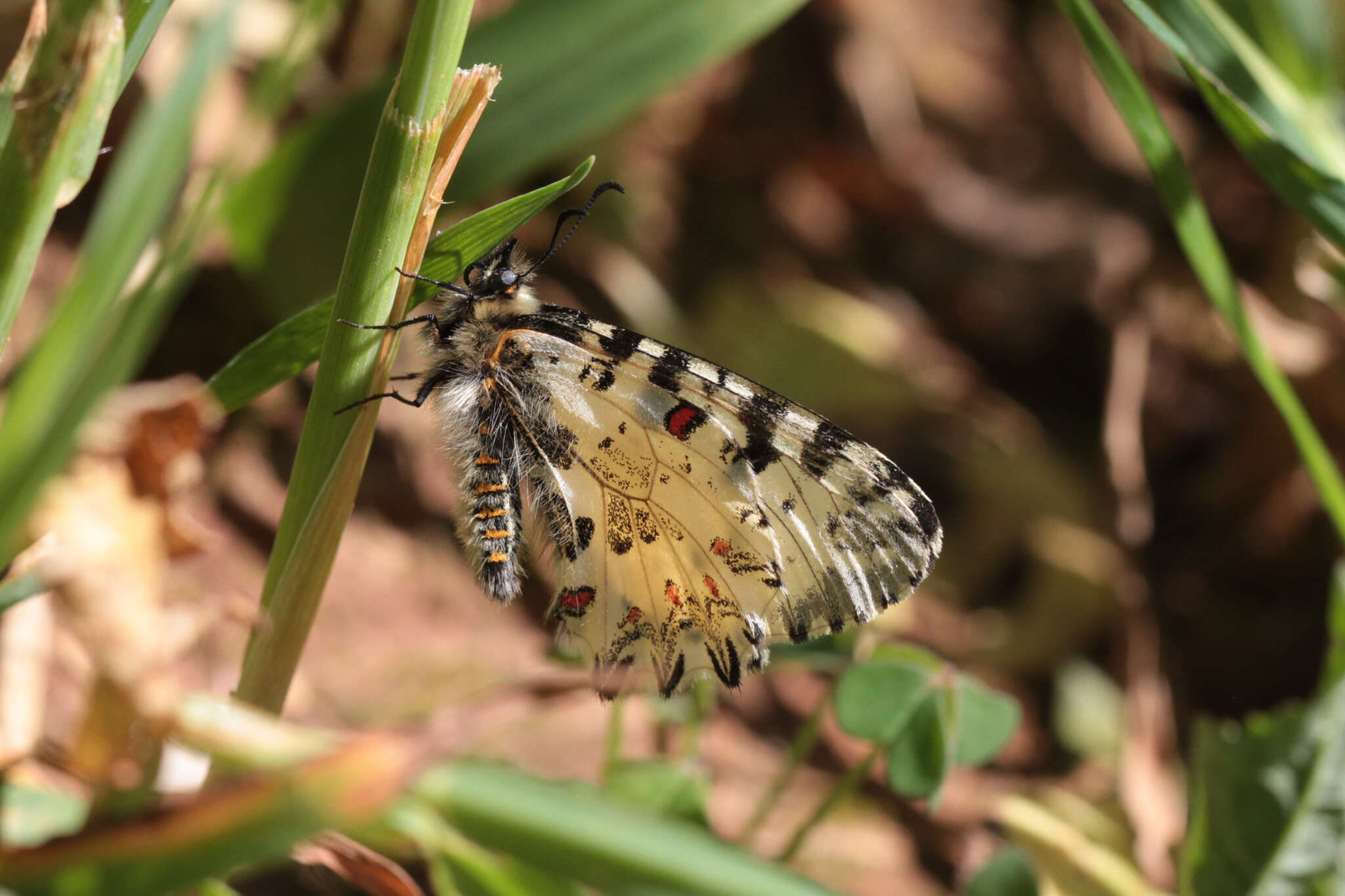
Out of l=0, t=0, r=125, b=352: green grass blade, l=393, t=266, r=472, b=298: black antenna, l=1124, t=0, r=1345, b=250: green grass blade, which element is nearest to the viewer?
l=0, t=0, r=125, b=352: green grass blade

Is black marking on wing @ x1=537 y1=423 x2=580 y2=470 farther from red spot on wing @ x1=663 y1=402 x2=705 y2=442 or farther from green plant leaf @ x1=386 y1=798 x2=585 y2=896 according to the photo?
green plant leaf @ x1=386 y1=798 x2=585 y2=896

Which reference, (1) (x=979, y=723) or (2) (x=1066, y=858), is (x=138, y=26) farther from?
(2) (x=1066, y=858)

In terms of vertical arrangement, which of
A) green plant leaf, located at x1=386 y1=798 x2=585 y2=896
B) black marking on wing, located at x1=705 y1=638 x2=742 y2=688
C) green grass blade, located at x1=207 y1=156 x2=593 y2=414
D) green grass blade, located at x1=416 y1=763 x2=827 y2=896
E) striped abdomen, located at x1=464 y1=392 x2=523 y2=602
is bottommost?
green plant leaf, located at x1=386 y1=798 x2=585 y2=896

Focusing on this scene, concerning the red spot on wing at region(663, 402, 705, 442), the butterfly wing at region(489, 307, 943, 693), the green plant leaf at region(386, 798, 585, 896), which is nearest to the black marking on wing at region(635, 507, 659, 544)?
the butterfly wing at region(489, 307, 943, 693)

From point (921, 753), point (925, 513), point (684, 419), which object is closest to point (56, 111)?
point (684, 419)

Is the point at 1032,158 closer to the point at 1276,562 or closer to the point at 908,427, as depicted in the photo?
the point at 908,427

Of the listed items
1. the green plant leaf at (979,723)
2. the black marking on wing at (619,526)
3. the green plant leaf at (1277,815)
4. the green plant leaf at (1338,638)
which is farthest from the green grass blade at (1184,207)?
the black marking on wing at (619,526)

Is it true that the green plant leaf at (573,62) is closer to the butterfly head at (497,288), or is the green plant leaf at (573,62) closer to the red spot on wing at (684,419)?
the butterfly head at (497,288)
